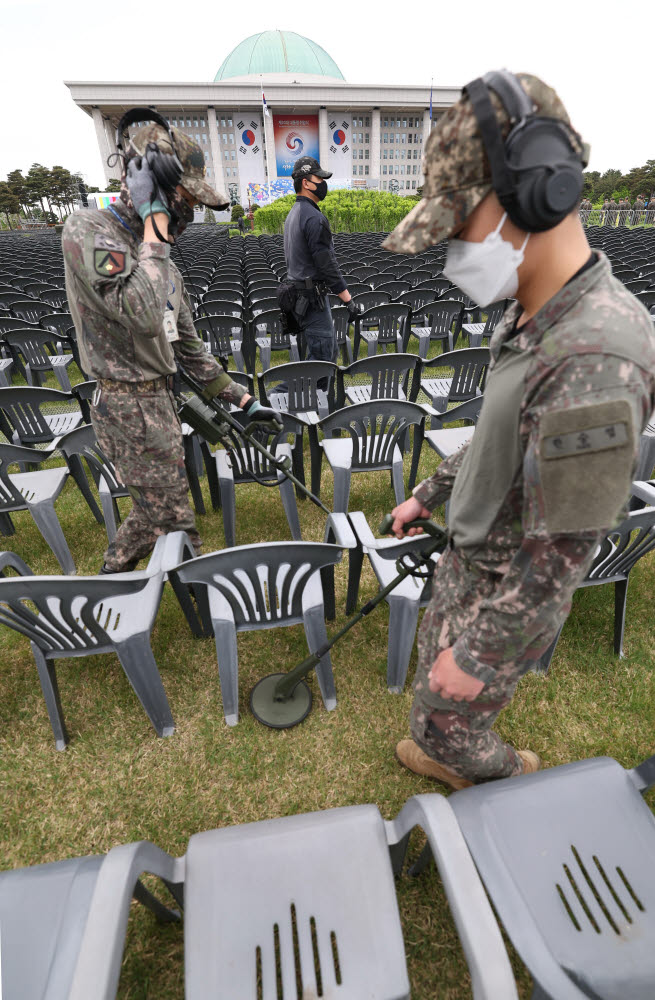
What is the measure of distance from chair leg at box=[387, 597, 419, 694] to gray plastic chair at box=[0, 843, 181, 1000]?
1.32 meters

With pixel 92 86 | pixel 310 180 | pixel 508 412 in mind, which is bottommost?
pixel 508 412

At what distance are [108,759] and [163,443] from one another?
161 cm

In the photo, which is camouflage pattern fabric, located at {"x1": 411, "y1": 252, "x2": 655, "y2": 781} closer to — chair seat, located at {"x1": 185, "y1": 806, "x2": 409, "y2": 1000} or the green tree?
chair seat, located at {"x1": 185, "y1": 806, "x2": 409, "y2": 1000}

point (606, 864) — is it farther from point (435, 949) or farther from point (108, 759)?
point (108, 759)

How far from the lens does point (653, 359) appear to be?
854 mm

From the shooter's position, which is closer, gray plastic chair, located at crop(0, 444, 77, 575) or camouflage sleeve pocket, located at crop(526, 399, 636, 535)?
camouflage sleeve pocket, located at crop(526, 399, 636, 535)

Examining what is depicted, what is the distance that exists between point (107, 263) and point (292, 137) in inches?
2630

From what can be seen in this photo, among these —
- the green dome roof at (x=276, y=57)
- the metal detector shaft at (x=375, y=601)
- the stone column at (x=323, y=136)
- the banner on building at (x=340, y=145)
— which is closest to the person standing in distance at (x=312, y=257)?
the metal detector shaft at (x=375, y=601)

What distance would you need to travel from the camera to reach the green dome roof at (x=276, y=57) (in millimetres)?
66688

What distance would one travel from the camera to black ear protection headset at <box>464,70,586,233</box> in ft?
2.75

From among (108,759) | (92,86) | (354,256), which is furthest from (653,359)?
(92,86)

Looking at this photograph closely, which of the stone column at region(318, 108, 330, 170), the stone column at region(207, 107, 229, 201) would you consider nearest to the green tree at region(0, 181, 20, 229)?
the stone column at region(207, 107, 229, 201)

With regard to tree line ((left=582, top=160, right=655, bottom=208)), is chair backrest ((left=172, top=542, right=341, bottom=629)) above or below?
below

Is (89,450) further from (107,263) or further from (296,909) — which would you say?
(296,909)
